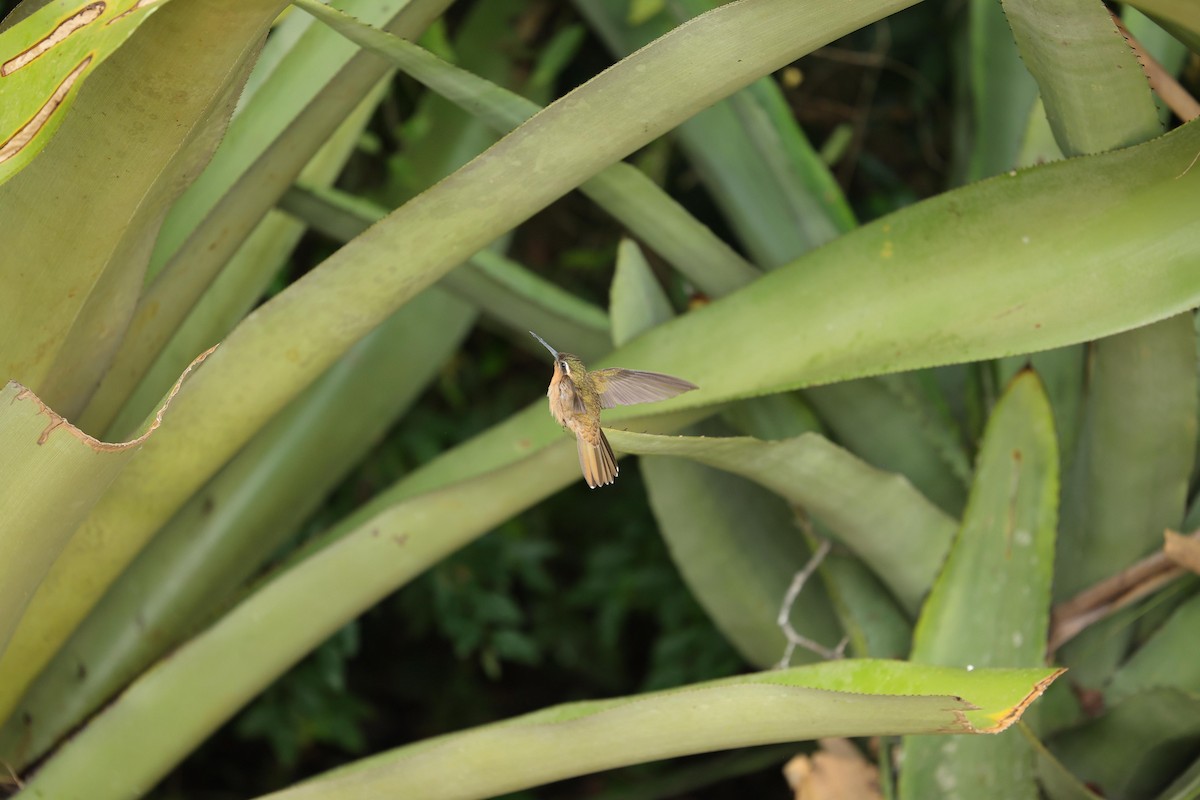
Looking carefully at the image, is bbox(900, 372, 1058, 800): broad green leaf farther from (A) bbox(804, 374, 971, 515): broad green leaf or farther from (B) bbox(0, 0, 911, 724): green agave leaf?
(B) bbox(0, 0, 911, 724): green agave leaf

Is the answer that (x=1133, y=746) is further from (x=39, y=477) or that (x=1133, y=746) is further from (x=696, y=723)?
→ (x=39, y=477)

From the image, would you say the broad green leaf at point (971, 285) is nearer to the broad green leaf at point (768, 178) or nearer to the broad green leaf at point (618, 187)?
the broad green leaf at point (618, 187)

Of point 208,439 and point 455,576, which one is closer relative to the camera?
point 208,439

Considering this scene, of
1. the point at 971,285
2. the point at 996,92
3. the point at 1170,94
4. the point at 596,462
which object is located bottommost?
the point at 596,462

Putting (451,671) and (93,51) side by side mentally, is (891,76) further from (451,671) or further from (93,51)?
(93,51)

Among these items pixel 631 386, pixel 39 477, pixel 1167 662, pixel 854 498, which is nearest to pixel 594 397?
pixel 631 386

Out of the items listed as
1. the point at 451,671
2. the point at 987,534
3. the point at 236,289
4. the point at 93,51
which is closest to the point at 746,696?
the point at 987,534

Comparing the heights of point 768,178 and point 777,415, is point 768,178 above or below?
above
